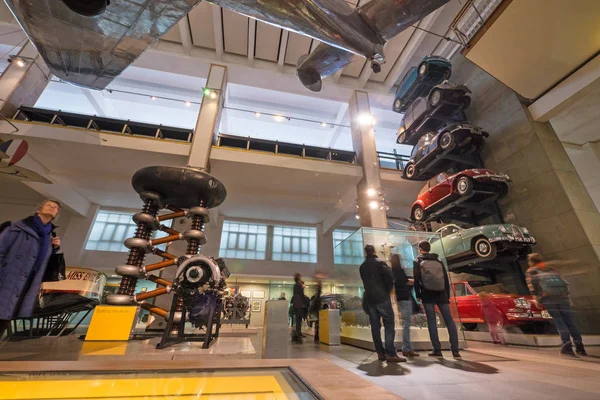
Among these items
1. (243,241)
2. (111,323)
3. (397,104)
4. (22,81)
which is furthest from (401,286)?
(22,81)

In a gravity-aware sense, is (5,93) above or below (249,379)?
above

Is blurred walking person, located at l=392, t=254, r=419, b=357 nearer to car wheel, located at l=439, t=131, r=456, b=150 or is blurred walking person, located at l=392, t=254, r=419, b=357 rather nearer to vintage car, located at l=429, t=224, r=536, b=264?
vintage car, located at l=429, t=224, r=536, b=264

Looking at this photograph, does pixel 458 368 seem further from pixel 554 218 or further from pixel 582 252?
pixel 554 218

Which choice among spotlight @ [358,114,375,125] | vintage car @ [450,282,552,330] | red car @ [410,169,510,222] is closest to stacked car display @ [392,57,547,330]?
red car @ [410,169,510,222]

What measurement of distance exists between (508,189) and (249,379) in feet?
26.1

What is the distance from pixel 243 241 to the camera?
1262cm

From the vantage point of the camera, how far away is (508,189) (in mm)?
6633

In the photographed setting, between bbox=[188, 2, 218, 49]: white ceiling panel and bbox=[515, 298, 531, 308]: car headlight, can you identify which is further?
bbox=[188, 2, 218, 49]: white ceiling panel

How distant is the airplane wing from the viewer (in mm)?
2242

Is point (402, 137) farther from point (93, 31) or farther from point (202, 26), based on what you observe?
point (93, 31)

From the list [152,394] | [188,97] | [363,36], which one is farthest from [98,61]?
[188,97]

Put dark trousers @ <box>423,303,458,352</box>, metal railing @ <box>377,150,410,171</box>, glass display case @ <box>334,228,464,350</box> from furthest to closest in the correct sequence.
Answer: metal railing @ <box>377,150,410,171</box> < glass display case @ <box>334,228,464,350</box> < dark trousers @ <box>423,303,458,352</box>

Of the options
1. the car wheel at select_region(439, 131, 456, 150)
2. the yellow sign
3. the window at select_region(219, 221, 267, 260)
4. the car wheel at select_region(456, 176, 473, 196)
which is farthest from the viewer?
the window at select_region(219, 221, 267, 260)

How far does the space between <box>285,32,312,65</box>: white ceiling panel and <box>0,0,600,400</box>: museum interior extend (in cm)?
8
